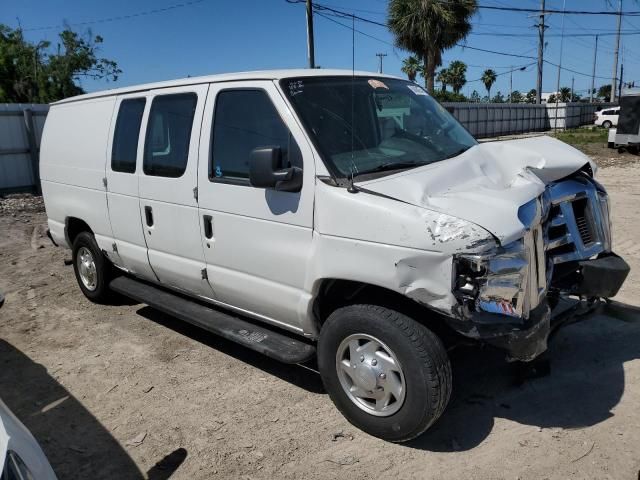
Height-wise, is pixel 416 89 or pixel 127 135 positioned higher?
pixel 416 89

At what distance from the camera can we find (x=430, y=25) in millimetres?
28938

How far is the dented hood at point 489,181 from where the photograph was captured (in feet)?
9.55

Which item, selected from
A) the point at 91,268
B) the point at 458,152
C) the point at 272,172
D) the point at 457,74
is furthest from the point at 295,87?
the point at 457,74

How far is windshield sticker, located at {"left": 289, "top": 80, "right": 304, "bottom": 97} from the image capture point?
3.64 m

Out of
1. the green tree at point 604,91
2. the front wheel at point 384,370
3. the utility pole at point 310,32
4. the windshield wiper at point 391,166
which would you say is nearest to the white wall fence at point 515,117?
the utility pole at point 310,32

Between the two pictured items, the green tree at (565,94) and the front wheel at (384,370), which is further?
the green tree at (565,94)

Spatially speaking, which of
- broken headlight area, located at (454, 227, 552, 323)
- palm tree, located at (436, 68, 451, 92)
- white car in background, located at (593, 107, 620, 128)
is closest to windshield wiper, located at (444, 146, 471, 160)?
broken headlight area, located at (454, 227, 552, 323)

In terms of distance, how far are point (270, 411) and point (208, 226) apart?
1396mm

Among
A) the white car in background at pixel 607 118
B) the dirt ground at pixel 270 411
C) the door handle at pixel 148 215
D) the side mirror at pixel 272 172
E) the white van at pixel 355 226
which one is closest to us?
the white van at pixel 355 226

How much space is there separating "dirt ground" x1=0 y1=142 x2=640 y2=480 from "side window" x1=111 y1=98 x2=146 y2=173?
1.58 metres

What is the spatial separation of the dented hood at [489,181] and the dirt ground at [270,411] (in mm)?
1158

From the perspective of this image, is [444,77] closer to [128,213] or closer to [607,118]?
[607,118]

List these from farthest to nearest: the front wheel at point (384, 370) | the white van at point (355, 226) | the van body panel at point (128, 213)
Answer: the van body panel at point (128, 213)
the front wheel at point (384, 370)
the white van at point (355, 226)

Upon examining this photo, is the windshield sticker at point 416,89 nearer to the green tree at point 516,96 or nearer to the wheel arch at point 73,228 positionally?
the wheel arch at point 73,228
